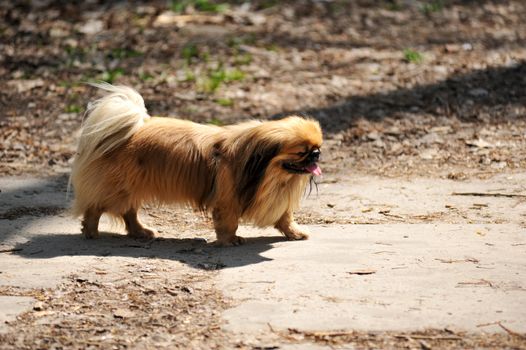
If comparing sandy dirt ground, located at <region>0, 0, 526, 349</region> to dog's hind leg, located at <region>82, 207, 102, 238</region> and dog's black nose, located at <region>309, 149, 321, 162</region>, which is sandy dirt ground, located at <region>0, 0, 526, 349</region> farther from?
dog's black nose, located at <region>309, 149, 321, 162</region>

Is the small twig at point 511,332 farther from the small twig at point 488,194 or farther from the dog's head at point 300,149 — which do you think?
the small twig at point 488,194

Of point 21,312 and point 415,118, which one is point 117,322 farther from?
point 415,118

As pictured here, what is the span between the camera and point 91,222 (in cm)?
716

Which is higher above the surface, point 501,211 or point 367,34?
point 367,34

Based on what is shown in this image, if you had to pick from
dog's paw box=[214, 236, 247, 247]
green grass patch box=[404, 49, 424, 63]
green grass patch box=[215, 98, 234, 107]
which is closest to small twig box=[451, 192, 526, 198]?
dog's paw box=[214, 236, 247, 247]

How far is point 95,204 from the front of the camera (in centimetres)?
710

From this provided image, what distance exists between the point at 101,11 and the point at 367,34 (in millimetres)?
4295

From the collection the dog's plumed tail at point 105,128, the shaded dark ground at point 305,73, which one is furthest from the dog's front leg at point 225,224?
the shaded dark ground at point 305,73

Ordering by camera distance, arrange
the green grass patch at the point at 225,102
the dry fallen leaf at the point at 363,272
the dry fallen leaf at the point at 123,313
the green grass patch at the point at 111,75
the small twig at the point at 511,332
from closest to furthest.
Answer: the small twig at the point at 511,332, the dry fallen leaf at the point at 123,313, the dry fallen leaf at the point at 363,272, the green grass patch at the point at 225,102, the green grass patch at the point at 111,75

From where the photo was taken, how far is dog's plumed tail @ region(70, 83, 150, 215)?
6.95 meters

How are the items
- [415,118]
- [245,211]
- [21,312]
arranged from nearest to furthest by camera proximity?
[21,312]
[245,211]
[415,118]

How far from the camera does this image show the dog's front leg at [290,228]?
705cm

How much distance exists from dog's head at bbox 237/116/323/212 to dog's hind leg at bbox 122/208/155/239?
98 cm

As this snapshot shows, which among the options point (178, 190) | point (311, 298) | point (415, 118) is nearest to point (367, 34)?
point (415, 118)
